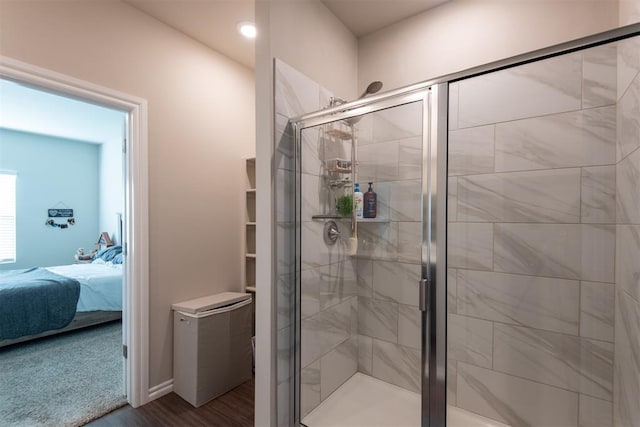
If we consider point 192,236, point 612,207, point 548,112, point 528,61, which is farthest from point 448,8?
point 192,236

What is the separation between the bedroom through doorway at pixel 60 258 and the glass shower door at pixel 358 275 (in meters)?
1.32

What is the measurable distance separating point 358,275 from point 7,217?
582 centimetres

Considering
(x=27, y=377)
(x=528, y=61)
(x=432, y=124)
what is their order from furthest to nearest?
(x=27, y=377)
(x=432, y=124)
(x=528, y=61)

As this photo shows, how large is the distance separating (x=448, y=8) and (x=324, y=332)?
214 centimetres

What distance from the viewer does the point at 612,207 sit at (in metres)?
1.38

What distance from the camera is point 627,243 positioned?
1.22 metres

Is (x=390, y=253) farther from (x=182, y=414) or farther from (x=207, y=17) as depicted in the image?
(x=207, y=17)

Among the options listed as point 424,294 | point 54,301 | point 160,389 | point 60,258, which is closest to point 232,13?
point 424,294

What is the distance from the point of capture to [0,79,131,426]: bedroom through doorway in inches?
84.3

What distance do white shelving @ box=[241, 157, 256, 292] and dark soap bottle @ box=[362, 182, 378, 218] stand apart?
125 cm

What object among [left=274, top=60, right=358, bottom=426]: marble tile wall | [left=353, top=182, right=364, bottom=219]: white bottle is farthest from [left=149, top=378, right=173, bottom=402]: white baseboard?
[left=353, top=182, right=364, bottom=219]: white bottle

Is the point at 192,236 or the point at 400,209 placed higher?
the point at 400,209

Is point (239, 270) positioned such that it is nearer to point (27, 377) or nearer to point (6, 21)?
point (27, 377)

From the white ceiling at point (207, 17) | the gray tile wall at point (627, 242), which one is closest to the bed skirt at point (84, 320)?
the white ceiling at point (207, 17)
